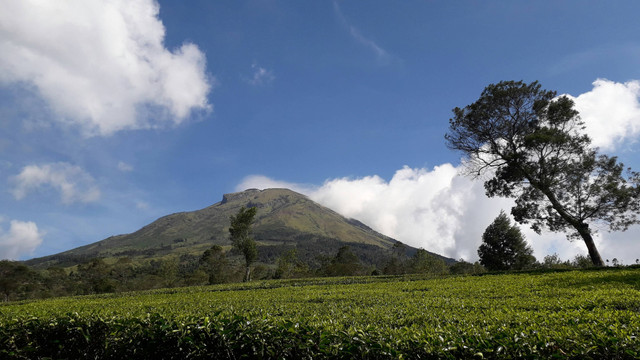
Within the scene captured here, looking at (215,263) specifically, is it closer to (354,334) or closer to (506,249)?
(506,249)

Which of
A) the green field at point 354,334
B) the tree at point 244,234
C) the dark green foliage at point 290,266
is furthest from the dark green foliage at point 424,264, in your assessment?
the green field at point 354,334

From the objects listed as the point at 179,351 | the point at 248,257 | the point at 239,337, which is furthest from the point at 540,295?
the point at 248,257

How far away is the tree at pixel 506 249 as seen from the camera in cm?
4991

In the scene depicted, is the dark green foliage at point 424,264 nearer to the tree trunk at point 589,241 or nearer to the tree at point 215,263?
the tree trunk at point 589,241

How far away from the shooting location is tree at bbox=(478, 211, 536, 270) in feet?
164

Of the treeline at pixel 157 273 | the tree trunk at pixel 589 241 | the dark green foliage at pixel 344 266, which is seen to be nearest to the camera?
the tree trunk at pixel 589 241

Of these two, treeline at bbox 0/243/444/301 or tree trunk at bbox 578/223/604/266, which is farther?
treeline at bbox 0/243/444/301

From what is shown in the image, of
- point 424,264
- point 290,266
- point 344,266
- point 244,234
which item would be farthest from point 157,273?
point 424,264

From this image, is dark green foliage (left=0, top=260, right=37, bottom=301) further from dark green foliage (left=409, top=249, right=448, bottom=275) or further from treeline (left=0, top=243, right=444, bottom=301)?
dark green foliage (left=409, top=249, right=448, bottom=275)

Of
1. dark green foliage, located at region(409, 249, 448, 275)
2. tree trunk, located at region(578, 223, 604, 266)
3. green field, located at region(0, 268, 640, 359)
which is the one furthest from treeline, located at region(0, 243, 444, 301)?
green field, located at region(0, 268, 640, 359)

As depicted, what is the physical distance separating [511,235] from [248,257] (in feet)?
133

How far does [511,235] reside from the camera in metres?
49.9

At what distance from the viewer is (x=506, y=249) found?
5034 cm

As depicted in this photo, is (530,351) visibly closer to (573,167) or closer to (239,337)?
(239,337)
